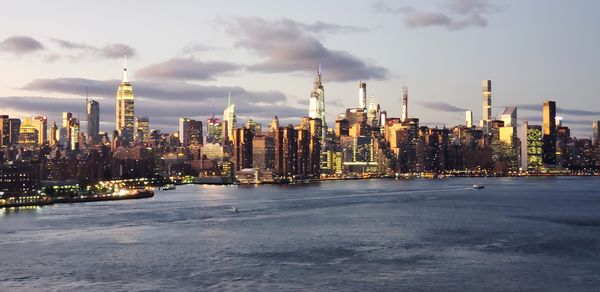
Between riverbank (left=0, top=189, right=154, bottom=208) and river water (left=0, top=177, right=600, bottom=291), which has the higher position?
riverbank (left=0, top=189, right=154, bottom=208)

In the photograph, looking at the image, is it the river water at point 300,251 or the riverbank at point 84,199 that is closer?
the river water at point 300,251

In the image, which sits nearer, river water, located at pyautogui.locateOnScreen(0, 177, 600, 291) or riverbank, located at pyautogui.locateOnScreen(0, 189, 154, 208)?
river water, located at pyautogui.locateOnScreen(0, 177, 600, 291)

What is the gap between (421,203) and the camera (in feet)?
395

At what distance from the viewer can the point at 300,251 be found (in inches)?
2256

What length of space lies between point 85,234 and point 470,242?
36790mm

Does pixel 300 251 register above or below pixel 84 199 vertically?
below

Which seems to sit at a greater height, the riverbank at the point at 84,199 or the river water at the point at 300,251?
the riverbank at the point at 84,199

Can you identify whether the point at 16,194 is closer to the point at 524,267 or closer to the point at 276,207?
the point at 276,207

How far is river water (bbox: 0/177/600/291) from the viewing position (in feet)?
145

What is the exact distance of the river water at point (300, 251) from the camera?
44.1 m

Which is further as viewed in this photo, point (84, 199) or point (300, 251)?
point (84, 199)

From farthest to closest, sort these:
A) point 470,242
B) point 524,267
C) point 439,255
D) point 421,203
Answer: point 421,203 → point 470,242 → point 439,255 → point 524,267

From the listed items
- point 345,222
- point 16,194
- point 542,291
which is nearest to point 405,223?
point 345,222

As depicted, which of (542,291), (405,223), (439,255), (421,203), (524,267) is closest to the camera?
(542,291)
